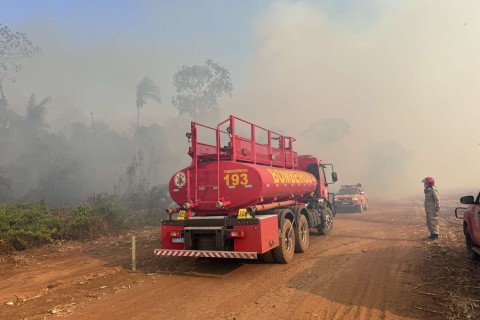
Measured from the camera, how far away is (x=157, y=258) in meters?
9.56

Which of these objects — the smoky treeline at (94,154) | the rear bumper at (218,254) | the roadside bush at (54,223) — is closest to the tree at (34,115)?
the smoky treeline at (94,154)

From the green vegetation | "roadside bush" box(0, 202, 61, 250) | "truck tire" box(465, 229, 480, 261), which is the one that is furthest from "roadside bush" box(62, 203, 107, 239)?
"truck tire" box(465, 229, 480, 261)

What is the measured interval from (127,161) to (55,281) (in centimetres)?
3945

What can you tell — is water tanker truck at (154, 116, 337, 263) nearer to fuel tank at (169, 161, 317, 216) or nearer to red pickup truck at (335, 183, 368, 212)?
fuel tank at (169, 161, 317, 216)

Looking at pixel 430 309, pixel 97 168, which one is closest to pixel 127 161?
pixel 97 168

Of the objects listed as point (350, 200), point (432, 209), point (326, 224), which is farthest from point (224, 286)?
point (350, 200)

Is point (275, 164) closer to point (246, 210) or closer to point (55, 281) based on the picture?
point (246, 210)

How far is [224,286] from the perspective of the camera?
22.0 feet

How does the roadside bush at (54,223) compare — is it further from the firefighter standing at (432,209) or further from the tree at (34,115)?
the tree at (34,115)

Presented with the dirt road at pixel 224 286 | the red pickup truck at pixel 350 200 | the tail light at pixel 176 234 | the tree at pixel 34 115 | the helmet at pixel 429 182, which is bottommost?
the dirt road at pixel 224 286

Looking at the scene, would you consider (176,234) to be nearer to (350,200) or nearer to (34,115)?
(350,200)

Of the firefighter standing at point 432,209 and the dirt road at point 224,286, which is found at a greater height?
the firefighter standing at point 432,209

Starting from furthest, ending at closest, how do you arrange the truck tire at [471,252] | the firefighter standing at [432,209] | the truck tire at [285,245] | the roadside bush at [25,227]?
the firefighter standing at [432,209], the roadside bush at [25,227], the truck tire at [285,245], the truck tire at [471,252]

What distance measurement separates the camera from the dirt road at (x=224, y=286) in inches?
208
